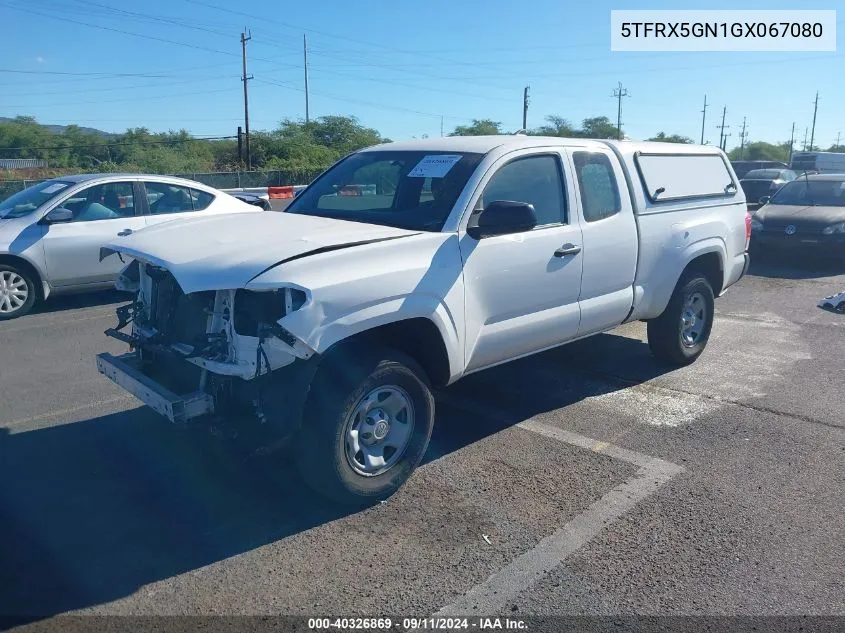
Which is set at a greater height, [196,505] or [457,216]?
[457,216]

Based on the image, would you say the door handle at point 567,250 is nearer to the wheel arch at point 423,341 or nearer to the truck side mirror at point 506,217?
the truck side mirror at point 506,217

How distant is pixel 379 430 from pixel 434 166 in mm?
1832

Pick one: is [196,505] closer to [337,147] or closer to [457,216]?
[457,216]

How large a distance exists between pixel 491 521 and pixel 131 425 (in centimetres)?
272

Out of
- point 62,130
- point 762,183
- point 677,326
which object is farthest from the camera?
point 62,130

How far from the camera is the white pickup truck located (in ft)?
12.0

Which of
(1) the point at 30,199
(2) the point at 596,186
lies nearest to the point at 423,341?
(2) the point at 596,186

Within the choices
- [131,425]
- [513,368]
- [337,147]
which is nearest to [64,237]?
[131,425]

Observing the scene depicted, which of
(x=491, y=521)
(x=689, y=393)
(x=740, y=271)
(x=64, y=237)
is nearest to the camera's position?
(x=491, y=521)

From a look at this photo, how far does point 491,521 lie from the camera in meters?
3.89

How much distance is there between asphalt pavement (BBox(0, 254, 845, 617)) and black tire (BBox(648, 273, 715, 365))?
1.24ft

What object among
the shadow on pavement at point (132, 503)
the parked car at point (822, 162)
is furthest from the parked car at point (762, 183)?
the shadow on pavement at point (132, 503)

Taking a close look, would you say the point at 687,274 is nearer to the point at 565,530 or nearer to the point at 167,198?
the point at 565,530

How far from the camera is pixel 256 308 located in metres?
3.64
